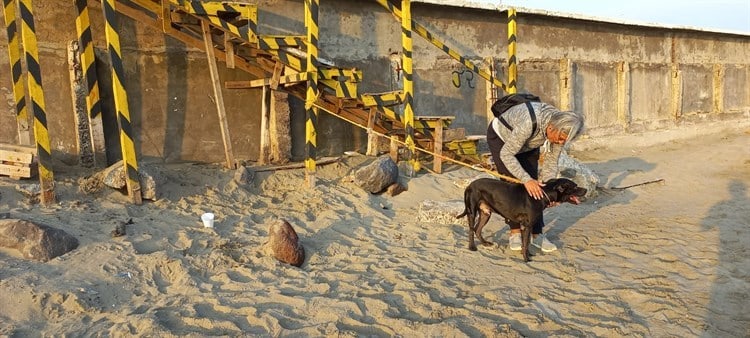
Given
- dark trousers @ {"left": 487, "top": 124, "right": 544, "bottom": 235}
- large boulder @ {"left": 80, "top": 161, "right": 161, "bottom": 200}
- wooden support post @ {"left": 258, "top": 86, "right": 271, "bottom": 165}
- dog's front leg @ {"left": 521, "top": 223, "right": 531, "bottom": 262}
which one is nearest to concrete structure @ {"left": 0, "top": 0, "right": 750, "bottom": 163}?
wooden support post @ {"left": 258, "top": 86, "right": 271, "bottom": 165}

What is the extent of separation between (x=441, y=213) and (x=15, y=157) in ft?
16.5

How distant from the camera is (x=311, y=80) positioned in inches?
284

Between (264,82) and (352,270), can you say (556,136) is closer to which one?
(352,270)

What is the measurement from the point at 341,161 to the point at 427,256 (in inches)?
135

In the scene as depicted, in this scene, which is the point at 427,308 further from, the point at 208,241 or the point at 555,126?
the point at 208,241

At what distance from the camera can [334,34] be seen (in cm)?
888

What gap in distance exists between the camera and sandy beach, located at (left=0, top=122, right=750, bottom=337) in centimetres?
374

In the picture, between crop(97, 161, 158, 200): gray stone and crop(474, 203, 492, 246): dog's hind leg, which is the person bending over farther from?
crop(97, 161, 158, 200): gray stone

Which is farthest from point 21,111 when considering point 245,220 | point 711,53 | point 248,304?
point 711,53

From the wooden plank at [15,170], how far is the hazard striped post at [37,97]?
0.53m

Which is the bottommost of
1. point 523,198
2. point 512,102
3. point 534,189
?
point 523,198

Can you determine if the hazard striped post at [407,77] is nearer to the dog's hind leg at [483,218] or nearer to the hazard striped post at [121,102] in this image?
the dog's hind leg at [483,218]

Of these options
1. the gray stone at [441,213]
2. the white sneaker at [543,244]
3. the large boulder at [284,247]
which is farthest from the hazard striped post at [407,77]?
the large boulder at [284,247]

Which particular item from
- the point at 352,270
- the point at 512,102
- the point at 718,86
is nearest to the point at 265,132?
the point at 352,270
